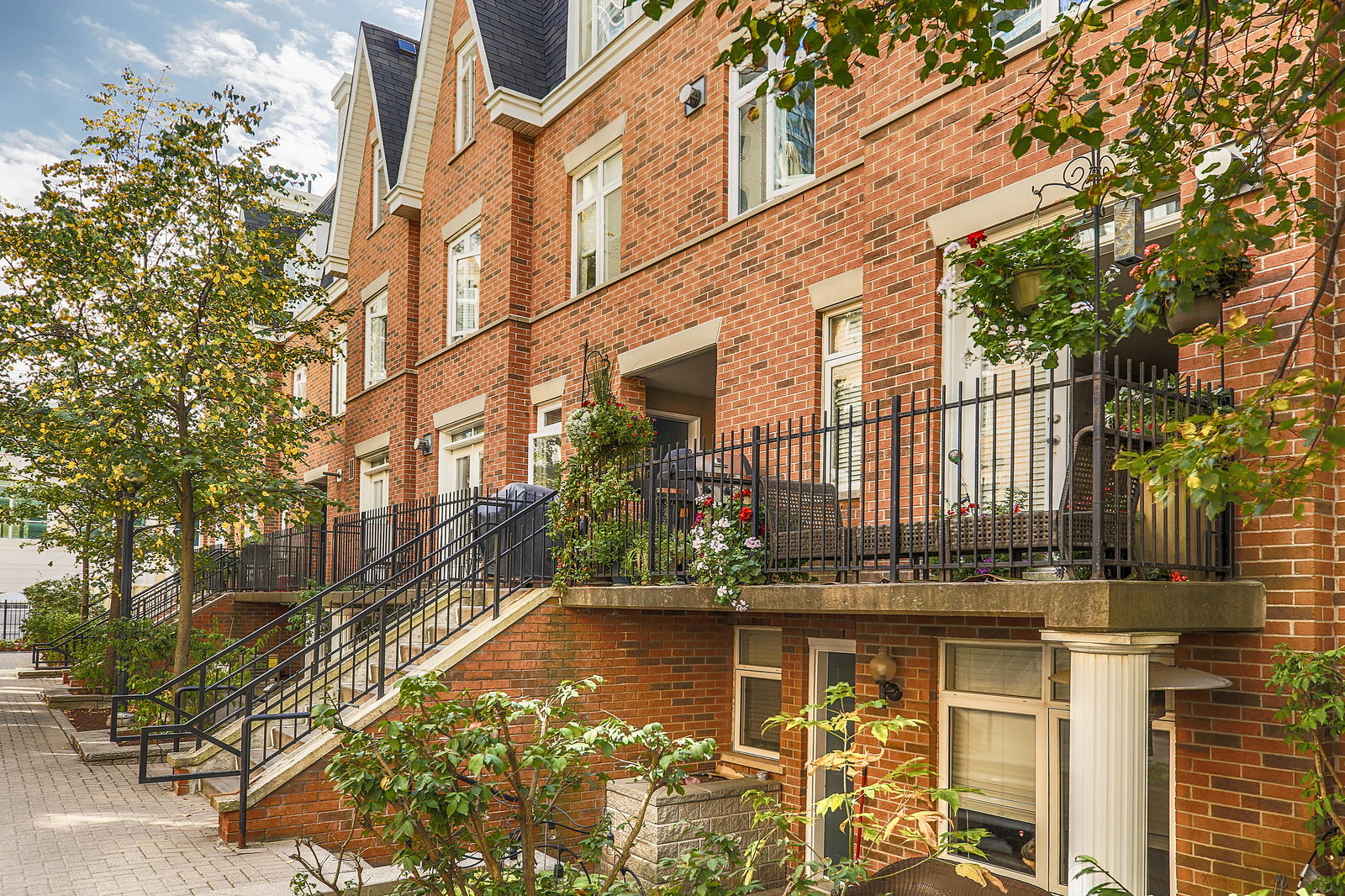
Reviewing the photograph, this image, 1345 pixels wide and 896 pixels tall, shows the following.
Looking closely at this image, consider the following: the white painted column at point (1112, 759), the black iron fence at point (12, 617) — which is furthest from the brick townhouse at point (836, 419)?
the black iron fence at point (12, 617)

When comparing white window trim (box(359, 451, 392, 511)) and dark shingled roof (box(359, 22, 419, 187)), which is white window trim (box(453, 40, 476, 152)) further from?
white window trim (box(359, 451, 392, 511))

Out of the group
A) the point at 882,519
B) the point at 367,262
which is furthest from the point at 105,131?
the point at 882,519

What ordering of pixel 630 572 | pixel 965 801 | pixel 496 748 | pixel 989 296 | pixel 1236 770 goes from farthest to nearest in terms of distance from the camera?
pixel 630 572
pixel 965 801
pixel 989 296
pixel 1236 770
pixel 496 748

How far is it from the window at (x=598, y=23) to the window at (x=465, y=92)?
2547 mm

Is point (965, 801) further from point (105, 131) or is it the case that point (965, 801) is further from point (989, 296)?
point (105, 131)

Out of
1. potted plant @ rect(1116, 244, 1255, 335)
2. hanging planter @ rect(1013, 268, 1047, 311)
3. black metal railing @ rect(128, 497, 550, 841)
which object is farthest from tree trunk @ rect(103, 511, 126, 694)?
potted plant @ rect(1116, 244, 1255, 335)

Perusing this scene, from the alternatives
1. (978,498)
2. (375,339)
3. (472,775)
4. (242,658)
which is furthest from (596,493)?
(375,339)

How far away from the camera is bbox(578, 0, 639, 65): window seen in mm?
12047

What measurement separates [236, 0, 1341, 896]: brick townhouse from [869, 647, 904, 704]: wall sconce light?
0.07m

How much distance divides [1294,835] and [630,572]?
16.6 feet

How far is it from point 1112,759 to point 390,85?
18.0 meters

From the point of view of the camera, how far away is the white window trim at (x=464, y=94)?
14.8m

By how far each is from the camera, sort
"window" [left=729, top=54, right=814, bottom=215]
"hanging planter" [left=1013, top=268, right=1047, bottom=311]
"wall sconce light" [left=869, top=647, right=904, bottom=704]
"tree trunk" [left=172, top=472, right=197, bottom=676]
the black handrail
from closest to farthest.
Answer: "hanging planter" [left=1013, top=268, right=1047, bottom=311] → "wall sconce light" [left=869, top=647, right=904, bottom=704] → the black handrail → "window" [left=729, top=54, right=814, bottom=215] → "tree trunk" [left=172, top=472, right=197, bottom=676]

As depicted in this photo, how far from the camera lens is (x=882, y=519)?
7.63 metres
